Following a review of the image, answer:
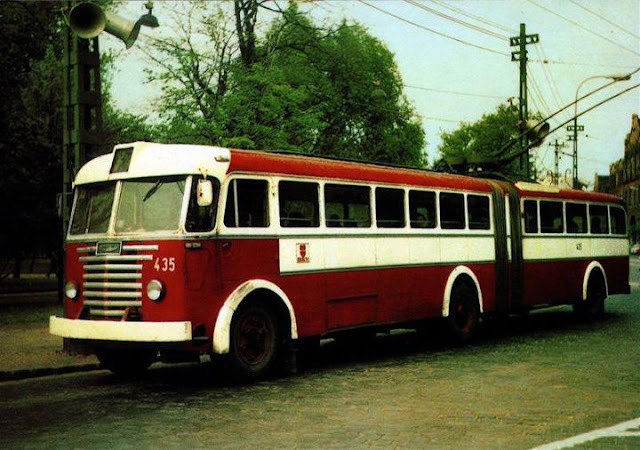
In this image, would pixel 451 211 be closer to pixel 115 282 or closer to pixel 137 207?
pixel 137 207

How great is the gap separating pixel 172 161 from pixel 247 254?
1411mm

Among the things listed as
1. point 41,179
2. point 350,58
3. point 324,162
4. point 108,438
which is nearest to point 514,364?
point 324,162

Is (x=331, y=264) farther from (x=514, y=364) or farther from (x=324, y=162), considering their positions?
(x=514, y=364)

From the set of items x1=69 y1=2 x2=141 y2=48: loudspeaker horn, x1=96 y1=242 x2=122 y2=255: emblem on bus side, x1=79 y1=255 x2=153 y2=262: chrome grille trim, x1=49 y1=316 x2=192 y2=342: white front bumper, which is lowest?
x1=49 y1=316 x2=192 y2=342: white front bumper

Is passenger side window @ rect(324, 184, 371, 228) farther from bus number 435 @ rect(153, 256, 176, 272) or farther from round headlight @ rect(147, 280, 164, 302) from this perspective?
round headlight @ rect(147, 280, 164, 302)

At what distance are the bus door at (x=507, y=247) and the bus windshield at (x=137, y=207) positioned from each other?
299 inches

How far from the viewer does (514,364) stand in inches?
497

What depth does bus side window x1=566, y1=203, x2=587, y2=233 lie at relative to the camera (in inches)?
773

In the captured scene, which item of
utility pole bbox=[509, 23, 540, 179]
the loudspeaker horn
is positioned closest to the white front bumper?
the loudspeaker horn

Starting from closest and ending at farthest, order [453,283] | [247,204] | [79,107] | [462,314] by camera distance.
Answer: [247,204] → [79,107] → [453,283] → [462,314]

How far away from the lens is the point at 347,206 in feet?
43.2

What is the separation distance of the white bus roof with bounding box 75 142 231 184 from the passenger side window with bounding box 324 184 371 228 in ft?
6.69

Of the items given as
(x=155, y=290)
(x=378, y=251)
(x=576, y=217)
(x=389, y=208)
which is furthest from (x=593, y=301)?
(x=155, y=290)

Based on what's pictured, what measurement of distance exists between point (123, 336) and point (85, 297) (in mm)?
1033
